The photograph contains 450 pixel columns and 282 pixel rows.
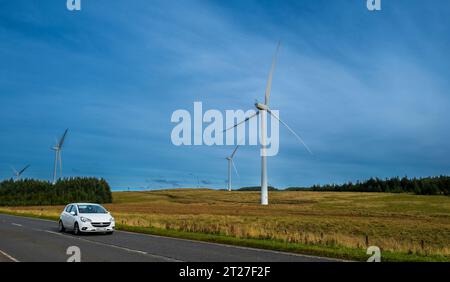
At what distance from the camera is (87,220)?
24.1 m

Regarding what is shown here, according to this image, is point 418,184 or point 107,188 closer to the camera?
point 418,184

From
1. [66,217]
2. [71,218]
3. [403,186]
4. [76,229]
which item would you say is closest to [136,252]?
[76,229]

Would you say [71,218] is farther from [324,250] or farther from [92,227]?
[324,250]

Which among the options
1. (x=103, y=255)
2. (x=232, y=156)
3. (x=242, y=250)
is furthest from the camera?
(x=232, y=156)

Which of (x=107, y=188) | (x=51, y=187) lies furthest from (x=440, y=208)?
(x=51, y=187)

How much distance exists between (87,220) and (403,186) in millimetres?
123126

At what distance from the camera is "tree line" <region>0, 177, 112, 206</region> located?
133m

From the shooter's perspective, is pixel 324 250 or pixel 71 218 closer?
pixel 324 250

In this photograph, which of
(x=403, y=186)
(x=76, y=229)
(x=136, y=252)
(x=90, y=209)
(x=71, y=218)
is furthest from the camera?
(x=403, y=186)

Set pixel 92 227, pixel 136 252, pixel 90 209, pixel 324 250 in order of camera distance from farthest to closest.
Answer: pixel 90 209, pixel 92 227, pixel 324 250, pixel 136 252

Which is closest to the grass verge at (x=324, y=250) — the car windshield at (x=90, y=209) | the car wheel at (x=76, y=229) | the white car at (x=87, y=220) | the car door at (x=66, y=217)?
the white car at (x=87, y=220)

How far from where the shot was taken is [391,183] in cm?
13762
